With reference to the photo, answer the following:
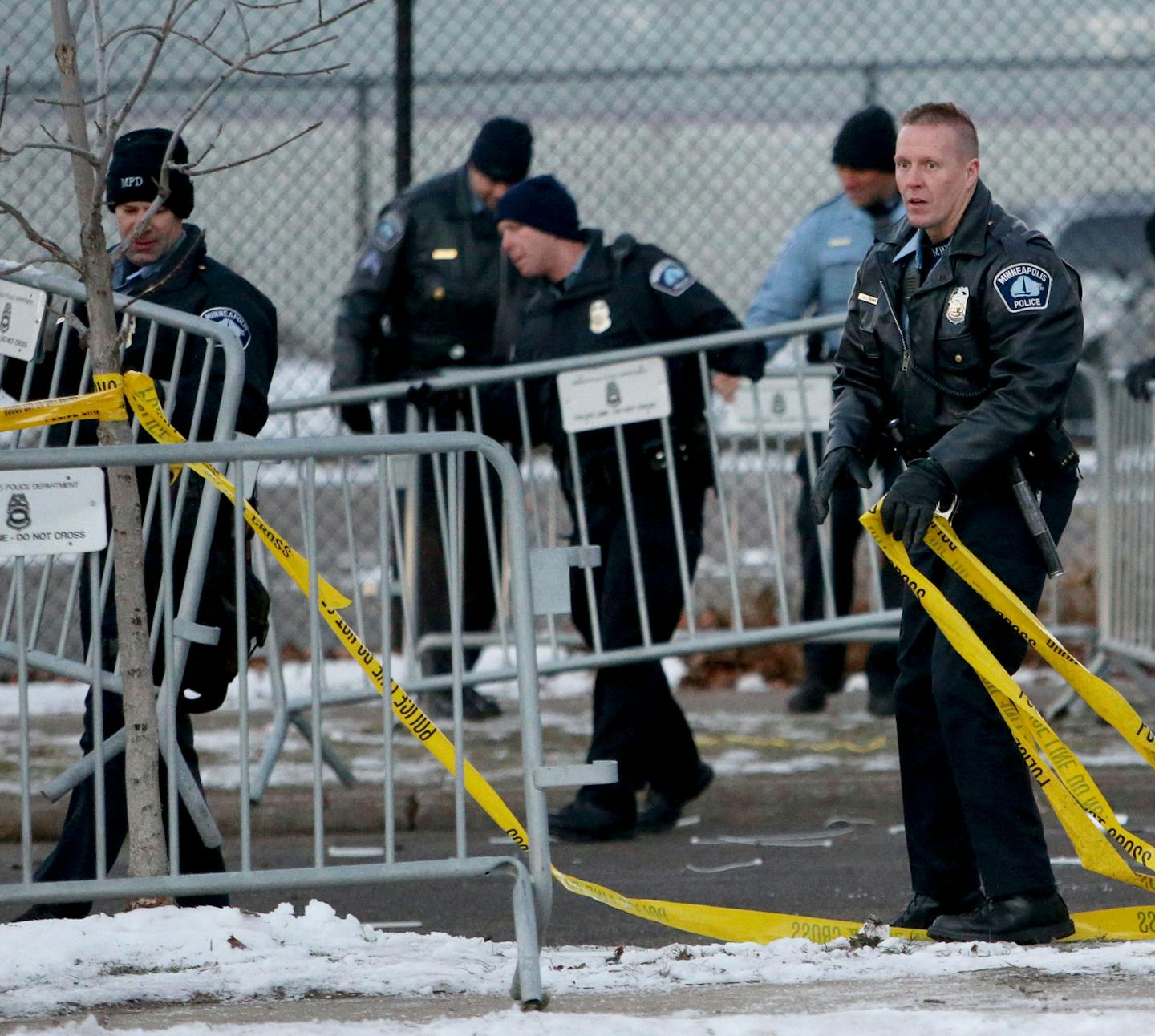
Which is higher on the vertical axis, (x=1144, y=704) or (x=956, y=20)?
(x=956, y=20)

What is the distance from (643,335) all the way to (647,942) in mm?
2320

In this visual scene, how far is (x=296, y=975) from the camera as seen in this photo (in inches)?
152

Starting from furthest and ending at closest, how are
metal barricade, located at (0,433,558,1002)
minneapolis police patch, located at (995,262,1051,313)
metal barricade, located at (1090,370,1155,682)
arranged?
metal barricade, located at (1090,370,1155,682) → minneapolis police patch, located at (995,262,1051,313) → metal barricade, located at (0,433,558,1002)

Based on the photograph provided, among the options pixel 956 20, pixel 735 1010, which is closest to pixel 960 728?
pixel 735 1010

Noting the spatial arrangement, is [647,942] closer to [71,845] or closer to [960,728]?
[960,728]

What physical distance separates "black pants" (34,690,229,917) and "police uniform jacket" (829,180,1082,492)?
1759 millimetres

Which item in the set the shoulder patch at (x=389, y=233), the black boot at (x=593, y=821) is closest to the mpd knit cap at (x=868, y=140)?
the shoulder patch at (x=389, y=233)

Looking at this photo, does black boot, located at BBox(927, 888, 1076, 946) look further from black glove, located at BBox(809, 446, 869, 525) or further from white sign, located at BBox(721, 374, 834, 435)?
white sign, located at BBox(721, 374, 834, 435)

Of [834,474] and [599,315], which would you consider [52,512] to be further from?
[599,315]

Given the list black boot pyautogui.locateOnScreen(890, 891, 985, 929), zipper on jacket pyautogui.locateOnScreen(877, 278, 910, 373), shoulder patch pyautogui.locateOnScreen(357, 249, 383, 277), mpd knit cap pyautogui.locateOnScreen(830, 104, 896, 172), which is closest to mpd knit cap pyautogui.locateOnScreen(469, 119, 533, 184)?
shoulder patch pyautogui.locateOnScreen(357, 249, 383, 277)

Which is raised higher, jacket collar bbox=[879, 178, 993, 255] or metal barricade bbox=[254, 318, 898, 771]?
jacket collar bbox=[879, 178, 993, 255]

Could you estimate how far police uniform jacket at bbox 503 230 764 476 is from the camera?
631 centimetres

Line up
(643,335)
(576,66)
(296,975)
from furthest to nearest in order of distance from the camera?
(576,66) < (643,335) < (296,975)

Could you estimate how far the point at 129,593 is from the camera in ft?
13.5
